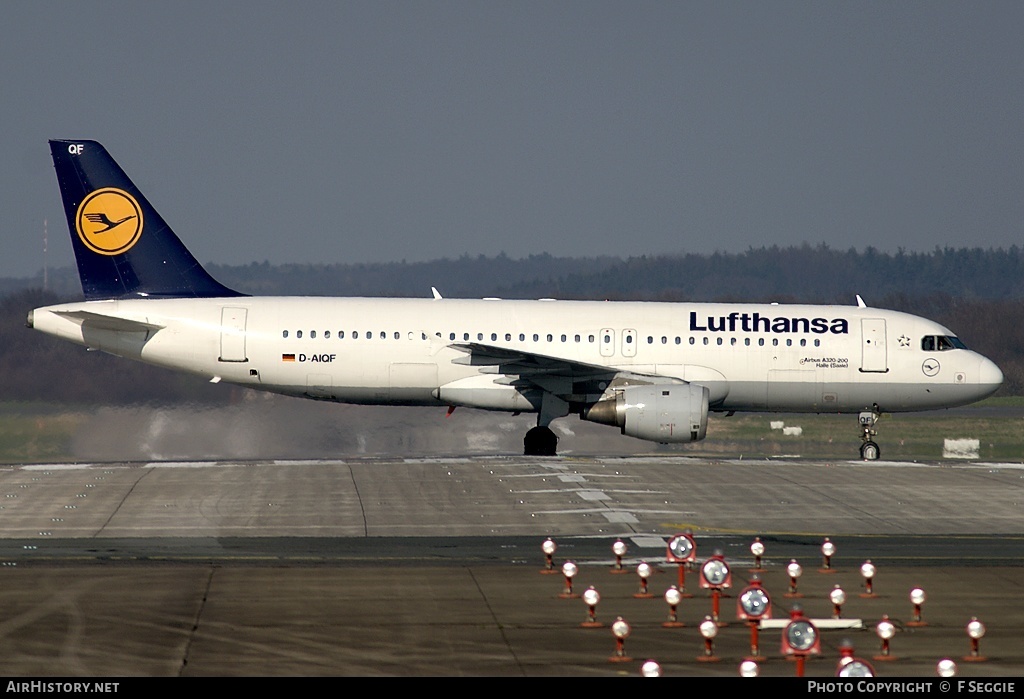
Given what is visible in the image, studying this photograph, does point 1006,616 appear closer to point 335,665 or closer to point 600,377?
point 335,665

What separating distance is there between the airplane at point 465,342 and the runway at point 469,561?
3278 millimetres

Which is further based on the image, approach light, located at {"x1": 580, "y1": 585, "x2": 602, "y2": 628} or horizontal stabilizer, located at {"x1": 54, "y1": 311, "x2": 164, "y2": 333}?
horizontal stabilizer, located at {"x1": 54, "y1": 311, "x2": 164, "y2": 333}

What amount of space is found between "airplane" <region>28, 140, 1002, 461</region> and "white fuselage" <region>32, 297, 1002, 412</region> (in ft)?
0.12

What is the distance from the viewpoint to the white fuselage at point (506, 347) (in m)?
35.6

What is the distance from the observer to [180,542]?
71.6ft

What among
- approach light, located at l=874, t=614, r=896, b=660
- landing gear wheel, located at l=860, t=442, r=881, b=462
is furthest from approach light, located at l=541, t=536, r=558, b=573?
landing gear wheel, located at l=860, t=442, r=881, b=462

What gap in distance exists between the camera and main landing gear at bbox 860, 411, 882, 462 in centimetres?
3569

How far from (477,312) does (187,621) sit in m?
21.6

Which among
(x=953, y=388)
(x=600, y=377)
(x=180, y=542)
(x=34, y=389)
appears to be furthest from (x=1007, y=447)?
(x=180, y=542)

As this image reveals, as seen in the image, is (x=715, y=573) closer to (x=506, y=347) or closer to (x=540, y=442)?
A: (x=540, y=442)

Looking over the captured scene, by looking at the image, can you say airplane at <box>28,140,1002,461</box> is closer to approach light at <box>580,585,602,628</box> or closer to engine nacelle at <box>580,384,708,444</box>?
engine nacelle at <box>580,384,708,444</box>

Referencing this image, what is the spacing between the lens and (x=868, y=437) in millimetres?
36438

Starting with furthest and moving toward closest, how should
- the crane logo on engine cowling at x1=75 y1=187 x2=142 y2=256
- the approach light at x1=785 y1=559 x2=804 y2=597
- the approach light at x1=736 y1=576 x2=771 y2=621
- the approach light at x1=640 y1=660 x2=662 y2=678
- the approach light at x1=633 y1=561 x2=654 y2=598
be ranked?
the crane logo on engine cowling at x1=75 y1=187 x2=142 y2=256, the approach light at x1=785 y1=559 x2=804 y2=597, the approach light at x1=633 y1=561 x2=654 y2=598, the approach light at x1=736 y1=576 x2=771 y2=621, the approach light at x1=640 y1=660 x2=662 y2=678

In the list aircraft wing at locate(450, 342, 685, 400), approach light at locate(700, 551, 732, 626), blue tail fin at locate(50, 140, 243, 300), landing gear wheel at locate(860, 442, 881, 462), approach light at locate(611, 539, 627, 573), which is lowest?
landing gear wheel at locate(860, 442, 881, 462)
